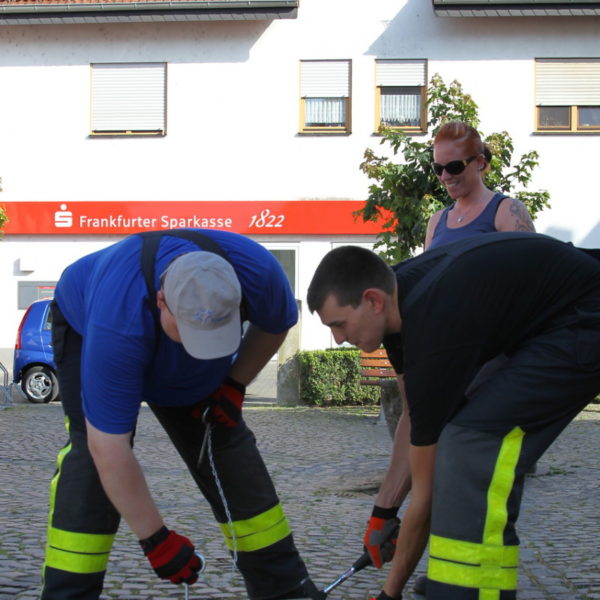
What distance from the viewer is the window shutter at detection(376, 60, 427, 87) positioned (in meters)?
20.3

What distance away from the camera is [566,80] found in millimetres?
20172

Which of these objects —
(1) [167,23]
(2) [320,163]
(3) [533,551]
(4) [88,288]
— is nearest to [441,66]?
(2) [320,163]

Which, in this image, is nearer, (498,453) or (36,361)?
(498,453)

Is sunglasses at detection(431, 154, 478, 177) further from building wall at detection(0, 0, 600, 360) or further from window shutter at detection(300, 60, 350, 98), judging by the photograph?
window shutter at detection(300, 60, 350, 98)

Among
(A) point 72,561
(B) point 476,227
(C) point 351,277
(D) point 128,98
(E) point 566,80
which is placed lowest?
(A) point 72,561

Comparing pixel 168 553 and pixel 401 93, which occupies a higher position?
pixel 401 93

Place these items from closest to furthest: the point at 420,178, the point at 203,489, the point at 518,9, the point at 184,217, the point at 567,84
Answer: the point at 203,489
the point at 420,178
the point at 518,9
the point at 567,84
the point at 184,217

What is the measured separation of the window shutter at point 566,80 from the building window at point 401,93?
2327 millimetres

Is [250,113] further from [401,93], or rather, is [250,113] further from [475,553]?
[475,553]

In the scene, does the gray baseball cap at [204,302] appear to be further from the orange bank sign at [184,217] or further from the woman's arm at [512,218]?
the orange bank sign at [184,217]

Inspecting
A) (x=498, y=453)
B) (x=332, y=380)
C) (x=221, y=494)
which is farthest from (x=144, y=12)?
(x=498, y=453)

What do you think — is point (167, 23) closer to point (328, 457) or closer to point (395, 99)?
point (395, 99)

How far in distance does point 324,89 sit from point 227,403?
17529 millimetres

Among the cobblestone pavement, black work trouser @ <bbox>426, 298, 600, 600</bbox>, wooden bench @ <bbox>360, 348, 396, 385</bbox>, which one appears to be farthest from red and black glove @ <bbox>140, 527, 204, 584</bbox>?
wooden bench @ <bbox>360, 348, 396, 385</bbox>
